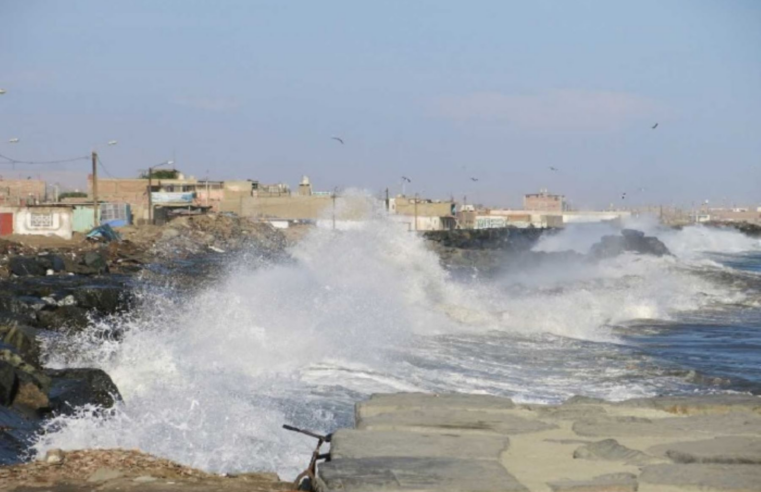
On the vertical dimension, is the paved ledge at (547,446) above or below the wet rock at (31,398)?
above

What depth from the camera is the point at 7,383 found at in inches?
350

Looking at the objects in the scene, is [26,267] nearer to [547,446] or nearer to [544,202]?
[547,446]

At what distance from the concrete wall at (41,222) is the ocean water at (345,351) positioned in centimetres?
1716

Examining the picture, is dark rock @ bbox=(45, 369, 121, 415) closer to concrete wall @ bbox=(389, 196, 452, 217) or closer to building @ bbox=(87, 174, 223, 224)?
building @ bbox=(87, 174, 223, 224)

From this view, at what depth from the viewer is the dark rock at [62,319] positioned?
14.8 meters

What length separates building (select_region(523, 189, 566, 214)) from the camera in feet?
554

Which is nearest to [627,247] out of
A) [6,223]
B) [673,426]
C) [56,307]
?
[6,223]

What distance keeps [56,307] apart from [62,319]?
46.1 inches

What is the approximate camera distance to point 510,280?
4091 centimetres

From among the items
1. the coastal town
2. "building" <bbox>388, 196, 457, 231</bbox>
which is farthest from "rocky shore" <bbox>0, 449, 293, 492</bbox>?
"building" <bbox>388, 196, 457, 231</bbox>

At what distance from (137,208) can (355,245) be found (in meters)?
37.4

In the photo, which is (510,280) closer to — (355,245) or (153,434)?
(355,245)

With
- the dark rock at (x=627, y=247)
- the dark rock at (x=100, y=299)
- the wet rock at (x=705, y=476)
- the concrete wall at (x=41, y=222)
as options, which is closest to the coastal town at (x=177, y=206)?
the concrete wall at (x=41, y=222)

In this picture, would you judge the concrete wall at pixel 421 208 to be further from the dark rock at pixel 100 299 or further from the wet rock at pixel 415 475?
the wet rock at pixel 415 475
